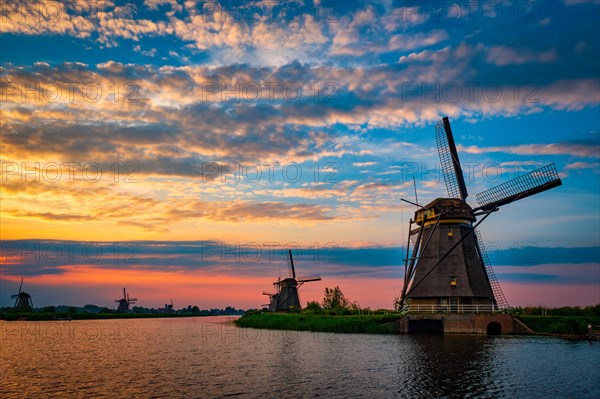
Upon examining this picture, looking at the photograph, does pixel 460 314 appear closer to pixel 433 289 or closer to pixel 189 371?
pixel 433 289

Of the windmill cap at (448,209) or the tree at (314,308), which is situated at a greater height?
the windmill cap at (448,209)

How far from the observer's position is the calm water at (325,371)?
20.1 meters

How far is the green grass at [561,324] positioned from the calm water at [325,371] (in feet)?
14.8

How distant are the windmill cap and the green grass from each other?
33.0 feet

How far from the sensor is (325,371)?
25.0 meters

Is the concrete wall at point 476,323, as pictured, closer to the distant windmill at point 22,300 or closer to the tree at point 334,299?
the tree at point 334,299

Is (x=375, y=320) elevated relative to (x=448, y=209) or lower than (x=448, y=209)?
lower

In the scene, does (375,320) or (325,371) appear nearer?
(325,371)

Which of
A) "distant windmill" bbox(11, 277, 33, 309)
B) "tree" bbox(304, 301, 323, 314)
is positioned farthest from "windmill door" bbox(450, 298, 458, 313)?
"distant windmill" bbox(11, 277, 33, 309)

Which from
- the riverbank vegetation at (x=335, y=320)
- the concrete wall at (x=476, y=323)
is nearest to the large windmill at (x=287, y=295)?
the riverbank vegetation at (x=335, y=320)

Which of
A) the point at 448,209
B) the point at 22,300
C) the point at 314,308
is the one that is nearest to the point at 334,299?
the point at 314,308

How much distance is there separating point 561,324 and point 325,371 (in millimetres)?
25437

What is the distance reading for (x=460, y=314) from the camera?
4262 cm

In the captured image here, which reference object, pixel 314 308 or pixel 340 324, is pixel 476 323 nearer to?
pixel 340 324
